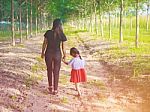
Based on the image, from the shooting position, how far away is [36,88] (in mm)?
13547

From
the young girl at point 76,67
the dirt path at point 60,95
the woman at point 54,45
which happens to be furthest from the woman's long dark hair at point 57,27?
the dirt path at point 60,95

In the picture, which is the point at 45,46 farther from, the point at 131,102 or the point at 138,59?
the point at 138,59

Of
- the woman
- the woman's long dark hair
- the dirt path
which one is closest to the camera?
the dirt path

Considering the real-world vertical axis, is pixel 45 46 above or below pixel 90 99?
above

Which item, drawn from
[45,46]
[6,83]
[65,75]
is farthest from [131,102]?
[65,75]

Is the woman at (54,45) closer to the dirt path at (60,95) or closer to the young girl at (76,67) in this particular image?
the young girl at (76,67)

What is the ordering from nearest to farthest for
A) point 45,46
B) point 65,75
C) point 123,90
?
point 45,46 → point 123,90 → point 65,75

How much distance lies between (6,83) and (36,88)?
1100mm

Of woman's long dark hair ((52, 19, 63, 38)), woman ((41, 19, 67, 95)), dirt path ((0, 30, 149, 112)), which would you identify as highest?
woman's long dark hair ((52, 19, 63, 38))

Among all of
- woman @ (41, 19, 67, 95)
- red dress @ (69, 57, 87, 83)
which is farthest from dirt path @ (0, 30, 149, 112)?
woman @ (41, 19, 67, 95)

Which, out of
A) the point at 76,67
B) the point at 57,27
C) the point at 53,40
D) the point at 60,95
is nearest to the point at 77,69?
the point at 76,67

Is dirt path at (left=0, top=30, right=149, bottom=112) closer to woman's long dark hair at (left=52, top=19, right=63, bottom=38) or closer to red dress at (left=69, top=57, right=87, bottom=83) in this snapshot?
red dress at (left=69, top=57, right=87, bottom=83)

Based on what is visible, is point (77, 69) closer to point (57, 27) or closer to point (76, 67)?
point (76, 67)

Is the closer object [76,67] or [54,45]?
[76,67]
